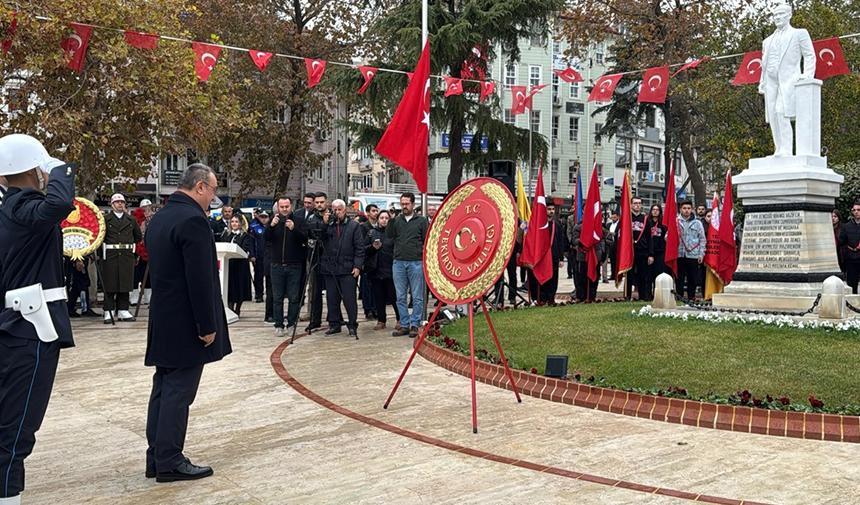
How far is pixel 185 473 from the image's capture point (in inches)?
200

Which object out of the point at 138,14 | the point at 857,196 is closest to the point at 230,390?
the point at 138,14

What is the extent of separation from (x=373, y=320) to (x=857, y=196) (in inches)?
495

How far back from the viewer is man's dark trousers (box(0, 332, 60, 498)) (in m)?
4.28

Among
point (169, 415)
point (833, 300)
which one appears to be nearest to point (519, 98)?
point (833, 300)

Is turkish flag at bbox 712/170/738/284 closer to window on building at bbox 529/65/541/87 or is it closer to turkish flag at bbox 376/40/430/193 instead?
turkish flag at bbox 376/40/430/193

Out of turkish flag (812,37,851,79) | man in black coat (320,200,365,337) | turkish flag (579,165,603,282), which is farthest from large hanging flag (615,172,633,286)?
man in black coat (320,200,365,337)

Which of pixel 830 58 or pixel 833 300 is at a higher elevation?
pixel 830 58

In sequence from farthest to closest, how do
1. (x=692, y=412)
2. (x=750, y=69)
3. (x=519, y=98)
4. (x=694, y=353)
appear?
(x=519, y=98), (x=750, y=69), (x=694, y=353), (x=692, y=412)

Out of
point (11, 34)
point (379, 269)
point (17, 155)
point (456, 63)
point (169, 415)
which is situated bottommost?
point (169, 415)

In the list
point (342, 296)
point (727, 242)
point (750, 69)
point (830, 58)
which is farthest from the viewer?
point (750, 69)

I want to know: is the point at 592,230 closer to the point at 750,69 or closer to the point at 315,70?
the point at 750,69

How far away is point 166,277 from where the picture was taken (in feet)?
17.1

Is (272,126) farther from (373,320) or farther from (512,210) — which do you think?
(512,210)

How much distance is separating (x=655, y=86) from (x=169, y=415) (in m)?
13.5
